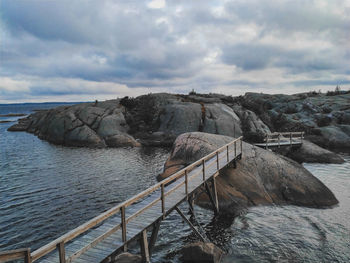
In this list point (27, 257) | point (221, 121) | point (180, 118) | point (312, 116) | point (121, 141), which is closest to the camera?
point (27, 257)

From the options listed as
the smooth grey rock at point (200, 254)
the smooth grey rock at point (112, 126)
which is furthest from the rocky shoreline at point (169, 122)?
the smooth grey rock at point (200, 254)

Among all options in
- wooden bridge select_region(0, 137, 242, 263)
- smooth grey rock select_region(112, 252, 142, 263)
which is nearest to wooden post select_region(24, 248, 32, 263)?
wooden bridge select_region(0, 137, 242, 263)

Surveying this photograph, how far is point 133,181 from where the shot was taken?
1978 cm

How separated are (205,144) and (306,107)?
40319 millimetres

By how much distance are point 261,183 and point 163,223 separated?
697cm

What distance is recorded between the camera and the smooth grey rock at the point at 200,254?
31.1 ft

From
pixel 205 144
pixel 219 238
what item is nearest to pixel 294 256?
pixel 219 238

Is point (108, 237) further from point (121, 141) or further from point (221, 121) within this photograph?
point (221, 121)

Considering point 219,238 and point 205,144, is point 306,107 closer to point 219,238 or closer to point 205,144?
point 205,144

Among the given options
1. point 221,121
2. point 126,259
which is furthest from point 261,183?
point 221,121

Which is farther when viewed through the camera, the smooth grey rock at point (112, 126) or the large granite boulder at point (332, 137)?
the smooth grey rock at point (112, 126)

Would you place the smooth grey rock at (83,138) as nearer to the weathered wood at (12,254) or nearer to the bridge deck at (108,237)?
the bridge deck at (108,237)

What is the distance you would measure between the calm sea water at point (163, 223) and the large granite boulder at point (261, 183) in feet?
2.80

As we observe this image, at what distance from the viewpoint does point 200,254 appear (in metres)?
9.61
